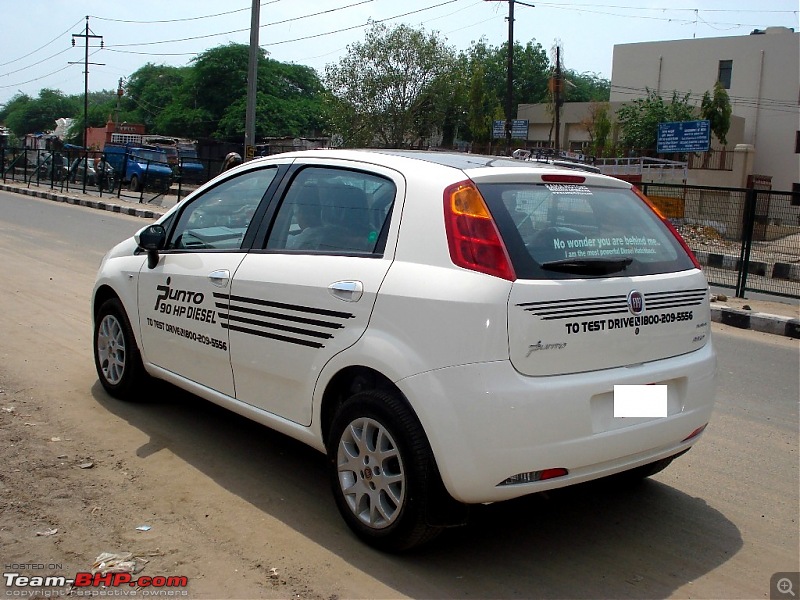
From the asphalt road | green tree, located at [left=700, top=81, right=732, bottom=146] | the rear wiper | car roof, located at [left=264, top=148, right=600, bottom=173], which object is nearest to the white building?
green tree, located at [left=700, top=81, right=732, bottom=146]

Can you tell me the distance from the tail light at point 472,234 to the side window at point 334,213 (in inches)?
14.9

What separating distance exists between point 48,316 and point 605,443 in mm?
6524

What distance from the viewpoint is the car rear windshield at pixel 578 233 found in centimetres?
341

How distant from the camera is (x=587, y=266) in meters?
3.48

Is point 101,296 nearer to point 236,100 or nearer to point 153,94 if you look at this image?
point 236,100

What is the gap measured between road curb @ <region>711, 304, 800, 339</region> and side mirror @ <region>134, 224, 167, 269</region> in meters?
7.84

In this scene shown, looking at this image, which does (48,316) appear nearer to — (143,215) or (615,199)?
(615,199)

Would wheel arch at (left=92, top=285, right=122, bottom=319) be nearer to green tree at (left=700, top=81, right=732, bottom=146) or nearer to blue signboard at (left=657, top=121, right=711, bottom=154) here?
blue signboard at (left=657, top=121, right=711, bottom=154)

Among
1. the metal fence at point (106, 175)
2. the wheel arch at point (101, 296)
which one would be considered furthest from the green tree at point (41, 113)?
the wheel arch at point (101, 296)

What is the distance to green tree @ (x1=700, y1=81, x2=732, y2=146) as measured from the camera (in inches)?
1725

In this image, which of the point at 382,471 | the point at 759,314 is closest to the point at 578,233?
the point at 382,471

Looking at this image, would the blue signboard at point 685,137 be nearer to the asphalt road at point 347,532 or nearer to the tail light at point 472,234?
the asphalt road at point 347,532

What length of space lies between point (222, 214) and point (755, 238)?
9.52m

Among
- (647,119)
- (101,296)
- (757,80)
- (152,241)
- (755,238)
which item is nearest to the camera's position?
(152,241)
